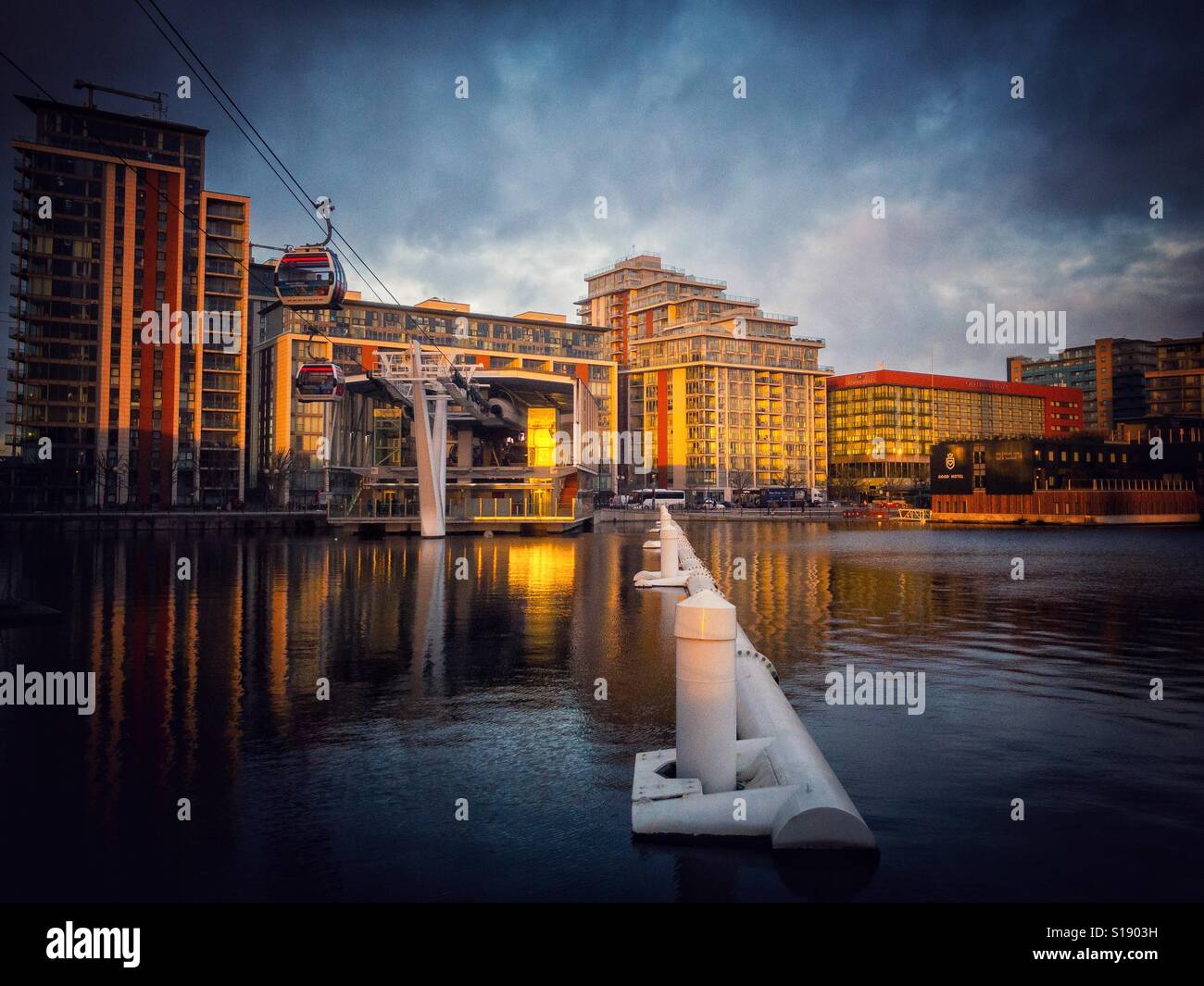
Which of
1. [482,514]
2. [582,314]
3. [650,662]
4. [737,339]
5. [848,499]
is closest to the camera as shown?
[650,662]

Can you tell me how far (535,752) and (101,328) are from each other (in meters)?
118

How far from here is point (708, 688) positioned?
7605 millimetres

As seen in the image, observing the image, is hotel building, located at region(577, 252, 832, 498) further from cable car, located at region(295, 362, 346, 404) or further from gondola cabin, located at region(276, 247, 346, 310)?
gondola cabin, located at region(276, 247, 346, 310)

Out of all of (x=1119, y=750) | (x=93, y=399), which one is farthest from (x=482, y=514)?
(x=93, y=399)

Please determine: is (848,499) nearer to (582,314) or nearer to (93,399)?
(582,314)

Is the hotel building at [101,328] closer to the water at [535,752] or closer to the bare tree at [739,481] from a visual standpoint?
the bare tree at [739,481]

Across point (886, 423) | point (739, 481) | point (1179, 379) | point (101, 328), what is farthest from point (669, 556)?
point (1179, 379)

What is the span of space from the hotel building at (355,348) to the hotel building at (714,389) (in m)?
19.6

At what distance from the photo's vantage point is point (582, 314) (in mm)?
197750

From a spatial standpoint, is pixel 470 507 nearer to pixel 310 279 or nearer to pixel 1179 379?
pixel 310 279

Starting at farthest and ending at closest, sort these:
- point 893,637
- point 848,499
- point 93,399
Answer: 1. point 848,499
2. point 93,399
3. point 893,637

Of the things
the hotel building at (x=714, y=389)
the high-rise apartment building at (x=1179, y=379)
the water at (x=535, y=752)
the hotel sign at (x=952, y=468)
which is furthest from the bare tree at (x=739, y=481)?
the water at (x=535, y=752)
